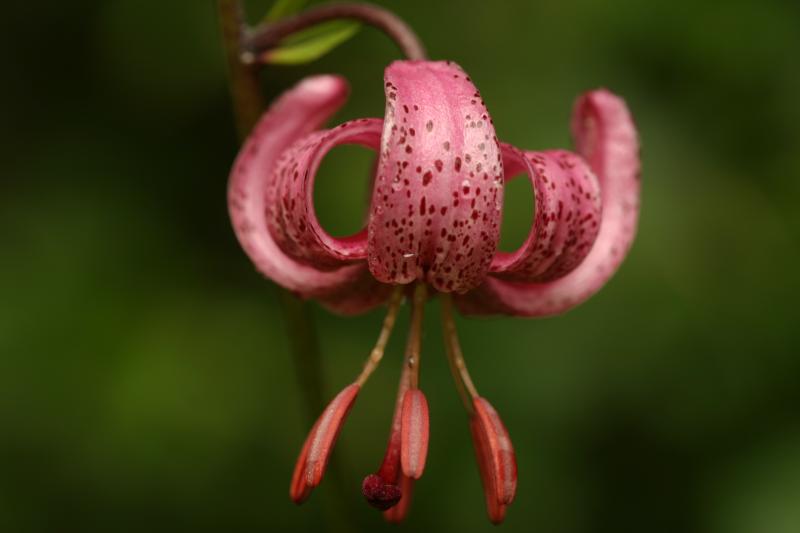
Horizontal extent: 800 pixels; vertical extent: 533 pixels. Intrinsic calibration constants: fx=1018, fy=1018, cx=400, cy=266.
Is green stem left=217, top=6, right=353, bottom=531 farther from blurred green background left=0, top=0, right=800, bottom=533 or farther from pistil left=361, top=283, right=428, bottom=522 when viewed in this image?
blurred green background left=0, top=0, right=800, bottom=533

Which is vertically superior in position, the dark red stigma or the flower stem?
the flower stem

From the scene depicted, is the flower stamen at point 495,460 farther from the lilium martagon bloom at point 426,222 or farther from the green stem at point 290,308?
the green stem at point 290,308

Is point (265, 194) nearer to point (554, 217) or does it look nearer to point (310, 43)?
point (310, 43)

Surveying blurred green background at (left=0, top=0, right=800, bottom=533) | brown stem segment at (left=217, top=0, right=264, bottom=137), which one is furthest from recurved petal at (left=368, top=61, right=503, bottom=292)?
blurred green background at (left=0, top=0, right=800, bottom=533)

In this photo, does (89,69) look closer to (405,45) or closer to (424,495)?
(424,495)

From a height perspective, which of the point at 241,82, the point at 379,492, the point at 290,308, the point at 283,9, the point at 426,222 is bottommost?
the point at 379,492

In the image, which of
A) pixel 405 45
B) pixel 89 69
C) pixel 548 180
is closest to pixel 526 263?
pixel 548 180

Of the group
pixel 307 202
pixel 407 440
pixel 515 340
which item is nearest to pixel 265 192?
pixel 307 202
